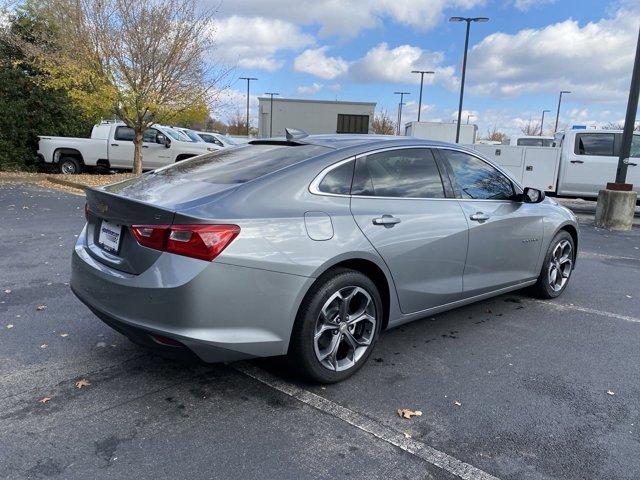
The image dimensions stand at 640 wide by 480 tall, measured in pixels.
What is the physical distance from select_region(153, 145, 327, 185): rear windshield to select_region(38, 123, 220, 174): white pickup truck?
43.2ft

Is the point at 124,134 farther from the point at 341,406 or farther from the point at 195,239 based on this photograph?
the point at 341,406

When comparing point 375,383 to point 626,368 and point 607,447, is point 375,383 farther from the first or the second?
point 626,368

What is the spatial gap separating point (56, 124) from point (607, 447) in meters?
19.1

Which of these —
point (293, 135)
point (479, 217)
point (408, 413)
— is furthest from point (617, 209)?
point (408, 413)

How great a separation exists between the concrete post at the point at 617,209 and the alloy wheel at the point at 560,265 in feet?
20.8

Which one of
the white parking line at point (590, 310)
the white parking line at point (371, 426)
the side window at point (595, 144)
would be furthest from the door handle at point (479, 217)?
the side window at point (595, 144)

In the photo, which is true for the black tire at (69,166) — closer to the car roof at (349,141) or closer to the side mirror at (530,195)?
the car roof at (349,141)

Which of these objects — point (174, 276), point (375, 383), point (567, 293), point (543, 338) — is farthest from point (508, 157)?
point (174, 276)

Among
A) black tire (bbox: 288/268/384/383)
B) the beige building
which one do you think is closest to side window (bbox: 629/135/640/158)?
black tire (bbox: 288/268/384/383)

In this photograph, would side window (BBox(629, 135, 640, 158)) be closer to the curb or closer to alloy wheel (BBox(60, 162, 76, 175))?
the curb

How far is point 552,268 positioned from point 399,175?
96.1 inches

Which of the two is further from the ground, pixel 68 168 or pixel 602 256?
pixel 68 168

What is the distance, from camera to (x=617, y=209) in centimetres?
1080

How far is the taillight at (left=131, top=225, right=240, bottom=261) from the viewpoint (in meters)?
2.73
